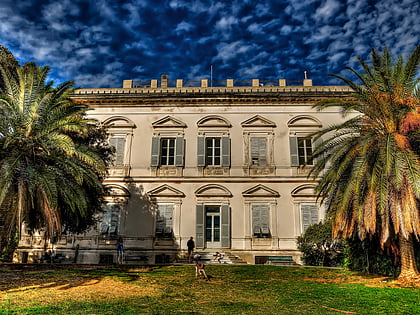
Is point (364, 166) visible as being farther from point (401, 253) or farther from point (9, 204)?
point (9, 204)

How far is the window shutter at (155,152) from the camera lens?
22191 mm

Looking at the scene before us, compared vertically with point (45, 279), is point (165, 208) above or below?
above

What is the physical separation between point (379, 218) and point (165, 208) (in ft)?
39.7

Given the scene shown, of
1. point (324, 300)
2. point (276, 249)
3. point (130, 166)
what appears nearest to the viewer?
point (324, 300)

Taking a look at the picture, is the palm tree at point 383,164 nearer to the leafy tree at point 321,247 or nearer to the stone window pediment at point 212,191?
the leafy tree at point 321,247

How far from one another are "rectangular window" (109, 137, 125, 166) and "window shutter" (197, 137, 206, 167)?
4646 millimetres

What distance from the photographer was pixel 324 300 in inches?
387

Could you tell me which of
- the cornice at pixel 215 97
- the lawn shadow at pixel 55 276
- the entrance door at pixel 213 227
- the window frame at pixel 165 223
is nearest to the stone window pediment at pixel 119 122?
the cornice at pixel 215 97

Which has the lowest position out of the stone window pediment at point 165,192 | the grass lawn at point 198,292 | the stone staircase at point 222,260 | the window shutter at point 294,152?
the grass lawn at point 198,292

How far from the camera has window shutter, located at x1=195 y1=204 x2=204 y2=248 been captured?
68.0ft

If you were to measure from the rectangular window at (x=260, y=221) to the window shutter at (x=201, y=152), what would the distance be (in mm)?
4016

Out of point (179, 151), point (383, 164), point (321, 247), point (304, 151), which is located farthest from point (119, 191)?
point (383, 164)

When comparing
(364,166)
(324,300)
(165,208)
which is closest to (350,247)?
(364,166)

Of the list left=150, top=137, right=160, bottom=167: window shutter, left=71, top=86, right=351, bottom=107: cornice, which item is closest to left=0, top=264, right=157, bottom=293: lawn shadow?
left=150, top=137, right=160, bottom=167: window shutter
